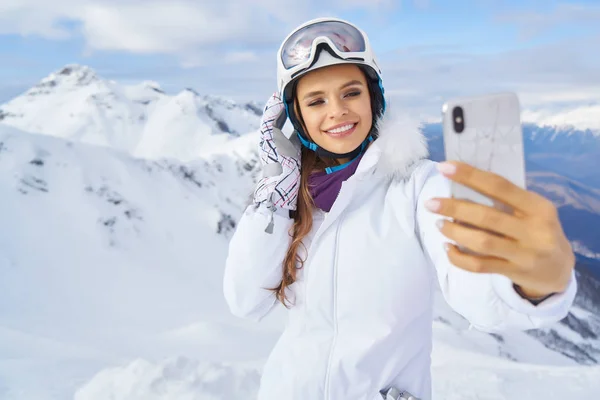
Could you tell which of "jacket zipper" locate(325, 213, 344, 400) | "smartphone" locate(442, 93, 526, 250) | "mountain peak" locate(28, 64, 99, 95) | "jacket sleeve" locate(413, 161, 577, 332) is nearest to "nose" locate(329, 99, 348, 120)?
"jacket zipper" locate(325, 213, 344, 400)

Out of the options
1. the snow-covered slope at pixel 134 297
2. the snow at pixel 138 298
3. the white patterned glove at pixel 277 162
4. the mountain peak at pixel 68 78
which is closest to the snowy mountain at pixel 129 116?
the mountain peak at pixel 68 78

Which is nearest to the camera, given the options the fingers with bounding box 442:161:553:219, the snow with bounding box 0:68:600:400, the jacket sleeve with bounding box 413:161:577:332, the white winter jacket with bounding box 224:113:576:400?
the fingers with bounding box 442:161:553:219

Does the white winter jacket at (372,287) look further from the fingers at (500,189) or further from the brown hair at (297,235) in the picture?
the fingers at (500,189)

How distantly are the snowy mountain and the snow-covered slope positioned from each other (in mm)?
43623

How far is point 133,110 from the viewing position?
98.3 metres

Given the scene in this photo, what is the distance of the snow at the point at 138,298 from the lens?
588 centimetres

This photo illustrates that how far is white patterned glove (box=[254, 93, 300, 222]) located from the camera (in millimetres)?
2604

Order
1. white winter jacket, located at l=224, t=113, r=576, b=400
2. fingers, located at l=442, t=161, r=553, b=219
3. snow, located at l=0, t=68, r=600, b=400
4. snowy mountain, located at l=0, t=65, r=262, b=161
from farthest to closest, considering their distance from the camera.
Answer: snowy mountain, located at l=0, t=65, r=262, b=161 → snow, located at l=0, t=68, r=600, b=400 → white winter jacket, located at l=224, t=113, r=576, b=400 → fingers, located at l=442, t=161, r=553, b=219

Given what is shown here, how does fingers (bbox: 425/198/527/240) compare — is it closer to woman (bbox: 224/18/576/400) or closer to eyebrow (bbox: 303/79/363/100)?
woman (bbox: 224/18/576/400)

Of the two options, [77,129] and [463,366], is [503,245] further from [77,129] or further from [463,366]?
[77,129]

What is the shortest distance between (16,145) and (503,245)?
26984 millimetres

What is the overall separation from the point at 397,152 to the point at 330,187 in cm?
46

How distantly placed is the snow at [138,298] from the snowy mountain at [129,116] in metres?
43.8

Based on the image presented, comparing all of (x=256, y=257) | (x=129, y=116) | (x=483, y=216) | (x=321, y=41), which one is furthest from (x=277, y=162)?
(x=129, y=116)
